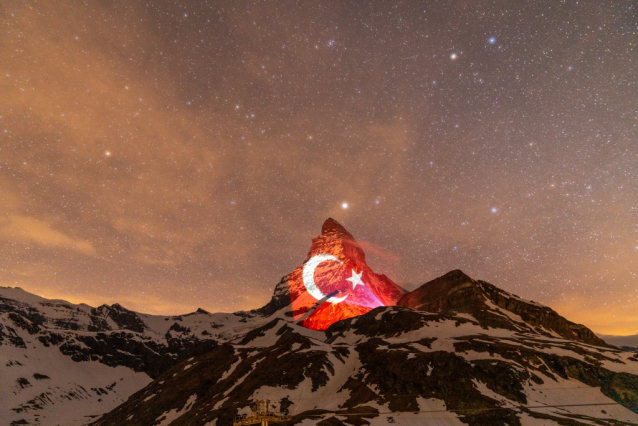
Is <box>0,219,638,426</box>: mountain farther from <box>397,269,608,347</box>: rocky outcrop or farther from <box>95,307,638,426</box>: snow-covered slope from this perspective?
<box>397,269,608,347</box>: rocky outcrop

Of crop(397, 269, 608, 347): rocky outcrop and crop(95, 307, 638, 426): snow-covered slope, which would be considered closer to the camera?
crop(95, 307, 638, 426): snow-covered slope

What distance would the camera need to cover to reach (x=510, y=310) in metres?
161

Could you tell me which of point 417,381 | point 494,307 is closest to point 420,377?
point 417,381

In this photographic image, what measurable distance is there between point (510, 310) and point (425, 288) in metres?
46.3

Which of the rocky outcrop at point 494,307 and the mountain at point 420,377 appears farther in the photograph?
the rocky outcrop at point 494,307

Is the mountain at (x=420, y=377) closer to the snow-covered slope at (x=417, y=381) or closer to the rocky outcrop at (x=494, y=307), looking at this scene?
the snow-covered slope at (x=417, y=381)

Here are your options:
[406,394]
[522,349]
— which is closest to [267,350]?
[406,394]

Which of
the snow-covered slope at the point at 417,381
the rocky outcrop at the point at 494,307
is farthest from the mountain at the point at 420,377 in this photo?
the rocky outcrop at the point at 494,307

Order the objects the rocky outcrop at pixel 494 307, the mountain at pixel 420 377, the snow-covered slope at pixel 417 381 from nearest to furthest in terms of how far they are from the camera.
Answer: the snow-covered slope at pixel 417 381 → the mountain at pixel 420 377 → the rocky outcrop at pixel 494 307

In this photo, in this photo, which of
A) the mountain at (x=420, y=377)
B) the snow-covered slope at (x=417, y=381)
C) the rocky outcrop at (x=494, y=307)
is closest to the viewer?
the snow-covered slope at (x=417, y=381)

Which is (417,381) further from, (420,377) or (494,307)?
(494,307)

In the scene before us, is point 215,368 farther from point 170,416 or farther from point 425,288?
point 425,288

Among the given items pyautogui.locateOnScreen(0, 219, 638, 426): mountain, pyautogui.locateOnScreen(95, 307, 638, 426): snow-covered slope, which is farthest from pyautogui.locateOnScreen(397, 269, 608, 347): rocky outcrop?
pyautogui.locateOnScreen(95, 307, 638, 426): snow-covered slope

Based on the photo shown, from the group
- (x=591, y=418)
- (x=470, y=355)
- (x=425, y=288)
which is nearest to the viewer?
(x=591, y=418)
